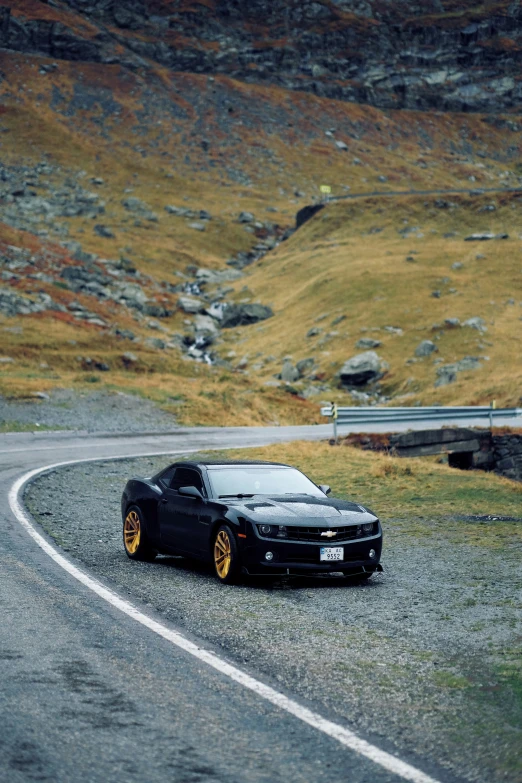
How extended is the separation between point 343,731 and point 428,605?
403 centimetres

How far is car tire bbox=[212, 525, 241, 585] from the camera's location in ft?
33.6

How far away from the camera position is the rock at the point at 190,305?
74812mm

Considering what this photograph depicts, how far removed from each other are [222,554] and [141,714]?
4.84 metres

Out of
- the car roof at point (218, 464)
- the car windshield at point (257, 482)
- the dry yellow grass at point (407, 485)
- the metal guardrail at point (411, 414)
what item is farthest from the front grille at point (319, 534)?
the metal guardrail at point (411, 414)

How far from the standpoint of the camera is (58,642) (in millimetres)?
7531

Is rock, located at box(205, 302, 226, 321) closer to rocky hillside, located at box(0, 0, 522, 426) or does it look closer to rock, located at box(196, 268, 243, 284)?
rocky hillside, located at box(0, 0, 522, 426)

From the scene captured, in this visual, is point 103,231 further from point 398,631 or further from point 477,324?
point 398,631

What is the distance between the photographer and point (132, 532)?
1230cm

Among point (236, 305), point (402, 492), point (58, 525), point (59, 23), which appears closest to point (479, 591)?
point (58, 525)

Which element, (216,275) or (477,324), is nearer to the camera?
Result: (477,324)

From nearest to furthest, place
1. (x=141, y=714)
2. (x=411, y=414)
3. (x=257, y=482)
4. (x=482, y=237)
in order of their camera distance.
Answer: (x=141, y=714)
(x=257, y=482)
(x=411, y=414)
(x=482, y=237)

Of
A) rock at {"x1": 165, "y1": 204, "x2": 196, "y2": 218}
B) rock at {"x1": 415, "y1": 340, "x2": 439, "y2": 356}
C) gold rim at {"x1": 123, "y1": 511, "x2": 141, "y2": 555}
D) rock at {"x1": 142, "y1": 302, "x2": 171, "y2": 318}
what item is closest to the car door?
gold rim at {"x1": 123, "y1": 511, "x2": 141, "y2": 555}

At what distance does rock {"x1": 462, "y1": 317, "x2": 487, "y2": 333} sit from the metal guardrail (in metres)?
27.1

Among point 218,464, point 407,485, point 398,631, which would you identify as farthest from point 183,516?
point 407,485
